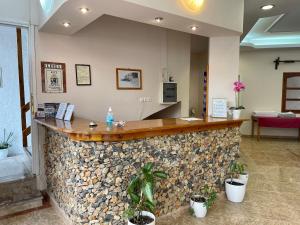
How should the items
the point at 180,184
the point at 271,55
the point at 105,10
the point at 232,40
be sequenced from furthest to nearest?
the point at 271,55, the point at 232,40, the point at 180,184, the point at 105,10

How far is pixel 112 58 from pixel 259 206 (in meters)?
2.98

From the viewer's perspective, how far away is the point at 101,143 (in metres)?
2.08

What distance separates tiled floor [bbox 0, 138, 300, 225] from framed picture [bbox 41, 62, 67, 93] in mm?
1566

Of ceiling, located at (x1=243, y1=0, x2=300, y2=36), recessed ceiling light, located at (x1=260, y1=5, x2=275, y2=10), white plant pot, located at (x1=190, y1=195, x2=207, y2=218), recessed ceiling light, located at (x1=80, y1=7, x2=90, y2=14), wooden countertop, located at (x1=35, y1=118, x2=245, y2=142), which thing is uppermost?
ceiling, located at (x1=243, y1=0, x2=300, y2=36)

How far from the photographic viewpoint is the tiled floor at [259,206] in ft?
8.38

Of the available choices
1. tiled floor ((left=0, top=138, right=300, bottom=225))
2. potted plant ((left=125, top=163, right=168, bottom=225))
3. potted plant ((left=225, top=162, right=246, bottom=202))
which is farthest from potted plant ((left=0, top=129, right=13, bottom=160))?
potted plant ((left=225, top=162, right=246, bottom=202))

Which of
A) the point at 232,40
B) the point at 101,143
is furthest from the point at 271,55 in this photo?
the point at 101,143

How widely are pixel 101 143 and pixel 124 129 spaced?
0.24m

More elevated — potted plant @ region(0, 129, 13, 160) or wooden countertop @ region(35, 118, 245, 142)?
wooden countertop @ region(35, 118, 245, 142)

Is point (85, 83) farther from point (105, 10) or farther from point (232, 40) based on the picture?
point (232, 40)

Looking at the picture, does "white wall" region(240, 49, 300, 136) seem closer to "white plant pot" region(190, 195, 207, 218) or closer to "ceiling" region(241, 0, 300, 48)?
"ceiling" region(241, 0, 300, 48)

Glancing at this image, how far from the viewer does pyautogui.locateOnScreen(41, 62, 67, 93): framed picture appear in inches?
125

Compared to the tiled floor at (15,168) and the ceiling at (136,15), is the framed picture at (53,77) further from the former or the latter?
the tiled floor at (15,168)

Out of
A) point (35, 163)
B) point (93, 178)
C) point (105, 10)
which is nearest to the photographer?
point (93, 178)
